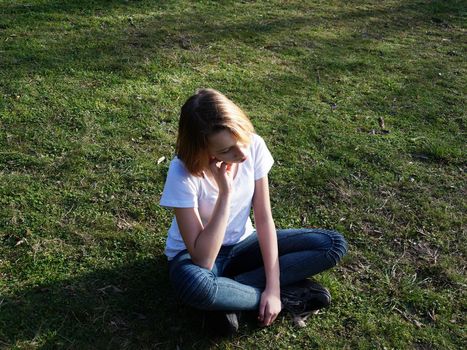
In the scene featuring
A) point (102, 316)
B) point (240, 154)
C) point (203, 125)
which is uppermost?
point (203, 125)

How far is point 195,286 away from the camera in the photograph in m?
2.42

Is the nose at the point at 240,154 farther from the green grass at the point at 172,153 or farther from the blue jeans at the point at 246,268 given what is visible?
the green grass at the point at 172,153

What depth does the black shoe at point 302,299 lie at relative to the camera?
9.07 feet

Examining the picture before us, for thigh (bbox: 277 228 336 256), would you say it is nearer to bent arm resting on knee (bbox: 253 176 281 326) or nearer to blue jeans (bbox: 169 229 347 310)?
blue jeans (bbox: 169 229 347 310)

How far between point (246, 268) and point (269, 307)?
0.30 m

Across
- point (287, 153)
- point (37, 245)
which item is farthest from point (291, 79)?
point (37, 245)

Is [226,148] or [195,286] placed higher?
[226,148]

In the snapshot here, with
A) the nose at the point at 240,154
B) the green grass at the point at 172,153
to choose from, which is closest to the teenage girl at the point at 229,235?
the nose at the point at 240,154

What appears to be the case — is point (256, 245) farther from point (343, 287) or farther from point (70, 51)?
point (70, 51)

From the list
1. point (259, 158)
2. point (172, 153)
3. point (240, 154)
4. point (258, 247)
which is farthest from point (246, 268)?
point (172, 153)

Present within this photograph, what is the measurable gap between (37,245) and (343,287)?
171 cm

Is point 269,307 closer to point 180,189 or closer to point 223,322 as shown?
point 223,322

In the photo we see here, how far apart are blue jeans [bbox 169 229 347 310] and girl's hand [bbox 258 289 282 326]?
29mm

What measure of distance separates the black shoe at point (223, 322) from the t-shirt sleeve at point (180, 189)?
0.53m
